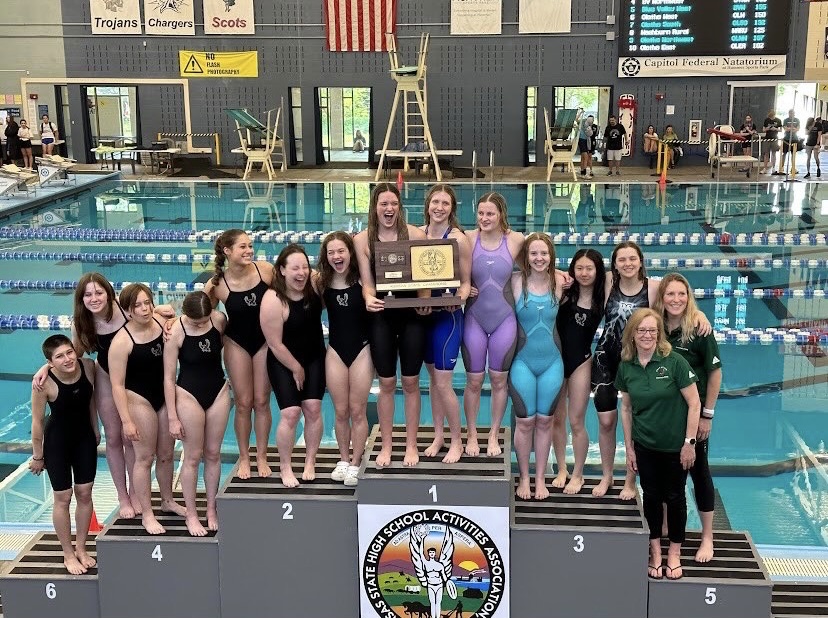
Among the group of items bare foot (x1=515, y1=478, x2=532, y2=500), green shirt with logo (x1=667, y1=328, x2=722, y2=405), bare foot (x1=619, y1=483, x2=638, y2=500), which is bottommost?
bare foot (x1=515, y1=478, x2=532, y2=500)

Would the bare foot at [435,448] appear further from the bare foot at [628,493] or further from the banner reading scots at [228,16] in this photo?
the banner reading scots at [228,16]

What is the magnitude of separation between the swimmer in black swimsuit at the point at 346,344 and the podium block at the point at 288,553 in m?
0.25

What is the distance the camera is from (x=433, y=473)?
3623 mm

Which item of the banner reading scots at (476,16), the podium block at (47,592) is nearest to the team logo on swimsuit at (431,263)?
the podium block at (47,592)

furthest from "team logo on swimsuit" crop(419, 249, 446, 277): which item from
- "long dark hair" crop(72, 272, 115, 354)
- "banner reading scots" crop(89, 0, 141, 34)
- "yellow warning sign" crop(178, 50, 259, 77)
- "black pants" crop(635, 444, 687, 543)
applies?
"banner reading scots" crop(89, 0, 141, 34)

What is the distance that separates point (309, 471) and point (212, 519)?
1.57 feet

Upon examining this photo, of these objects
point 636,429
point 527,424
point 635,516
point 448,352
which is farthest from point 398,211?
point 635,516

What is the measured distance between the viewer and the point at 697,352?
3529 mm

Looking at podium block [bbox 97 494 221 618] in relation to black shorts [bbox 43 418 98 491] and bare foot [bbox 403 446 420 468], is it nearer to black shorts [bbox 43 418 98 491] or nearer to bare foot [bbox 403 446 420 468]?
black shorts [bbox 43 418 98 491]

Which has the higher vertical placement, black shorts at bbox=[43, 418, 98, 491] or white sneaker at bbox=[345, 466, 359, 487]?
black shorts at bbox=[43, 418, 98, 491]

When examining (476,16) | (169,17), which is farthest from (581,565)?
(169,17)

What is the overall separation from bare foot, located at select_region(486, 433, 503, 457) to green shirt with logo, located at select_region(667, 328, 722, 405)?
A: 2.93 ft

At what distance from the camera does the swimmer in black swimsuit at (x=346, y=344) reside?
12.4ft

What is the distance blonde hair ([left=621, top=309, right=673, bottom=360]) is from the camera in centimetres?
340
